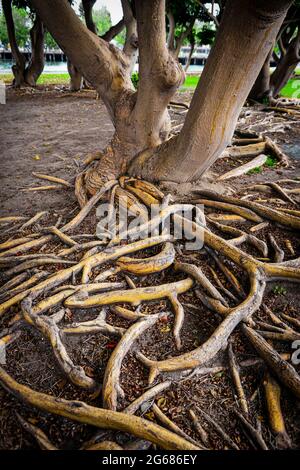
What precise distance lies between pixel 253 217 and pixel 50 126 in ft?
23.6

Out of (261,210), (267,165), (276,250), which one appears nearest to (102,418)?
(276,250)

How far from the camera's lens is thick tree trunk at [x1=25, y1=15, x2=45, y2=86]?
15234 mm

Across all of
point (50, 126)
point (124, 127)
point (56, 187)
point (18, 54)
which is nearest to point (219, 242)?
point (124, 127)

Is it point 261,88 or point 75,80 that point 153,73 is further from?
point 75,80

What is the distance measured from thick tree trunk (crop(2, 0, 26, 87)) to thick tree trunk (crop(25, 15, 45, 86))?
0.32 metres

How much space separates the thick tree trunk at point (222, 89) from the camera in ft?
8.52

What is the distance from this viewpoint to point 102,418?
179cm

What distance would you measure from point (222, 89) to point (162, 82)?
2.93ft

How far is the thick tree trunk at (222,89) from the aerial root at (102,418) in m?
2.80

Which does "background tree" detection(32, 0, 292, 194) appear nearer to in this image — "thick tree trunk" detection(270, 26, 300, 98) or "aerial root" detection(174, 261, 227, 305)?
"aerial root" detection(174, 261, 227, 305)

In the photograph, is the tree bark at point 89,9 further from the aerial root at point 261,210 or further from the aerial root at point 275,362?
the aerial root at point 275,362

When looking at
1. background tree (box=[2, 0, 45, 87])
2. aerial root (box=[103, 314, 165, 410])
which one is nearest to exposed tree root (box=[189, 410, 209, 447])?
aerial root (box=[103, 314, 165, 410])

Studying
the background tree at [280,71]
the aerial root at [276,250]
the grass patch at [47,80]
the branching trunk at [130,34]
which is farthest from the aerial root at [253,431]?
the grass patch at [47,80]
